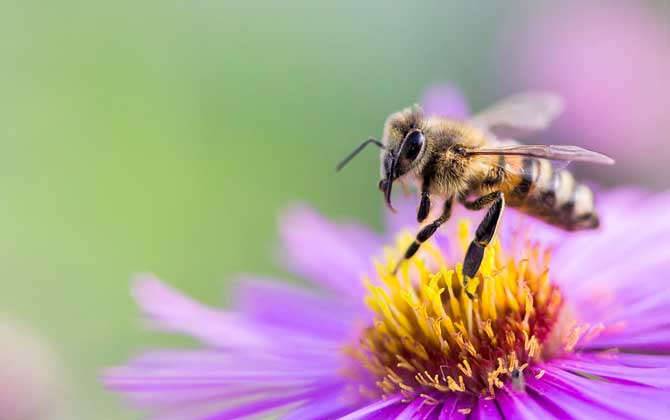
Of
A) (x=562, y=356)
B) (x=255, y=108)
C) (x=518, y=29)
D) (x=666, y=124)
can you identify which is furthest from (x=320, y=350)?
(x=255, y=108)

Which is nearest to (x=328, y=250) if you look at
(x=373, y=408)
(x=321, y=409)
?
(x=321, y=409)

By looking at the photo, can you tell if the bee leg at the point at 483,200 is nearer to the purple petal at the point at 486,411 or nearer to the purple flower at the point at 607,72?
the purple petal at the point at 486,411

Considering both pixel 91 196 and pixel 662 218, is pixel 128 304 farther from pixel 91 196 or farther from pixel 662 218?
pixel 662 218

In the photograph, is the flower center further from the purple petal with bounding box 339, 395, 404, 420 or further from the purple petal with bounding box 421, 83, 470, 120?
the purple petal with bounding box 421, 83, 470, 120

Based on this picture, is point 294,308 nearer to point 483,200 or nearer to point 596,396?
point 483,200

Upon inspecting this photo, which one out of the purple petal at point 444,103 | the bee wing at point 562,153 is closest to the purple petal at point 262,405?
the bee wing at point 562,153

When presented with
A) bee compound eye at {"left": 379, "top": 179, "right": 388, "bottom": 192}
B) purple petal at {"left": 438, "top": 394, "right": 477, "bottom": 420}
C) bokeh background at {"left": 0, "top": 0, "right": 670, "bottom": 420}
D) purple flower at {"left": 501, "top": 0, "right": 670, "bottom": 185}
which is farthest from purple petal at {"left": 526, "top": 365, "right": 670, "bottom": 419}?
bokeh background at {"left": 0, "top": 0, "right": 670, "bottom": 420}
